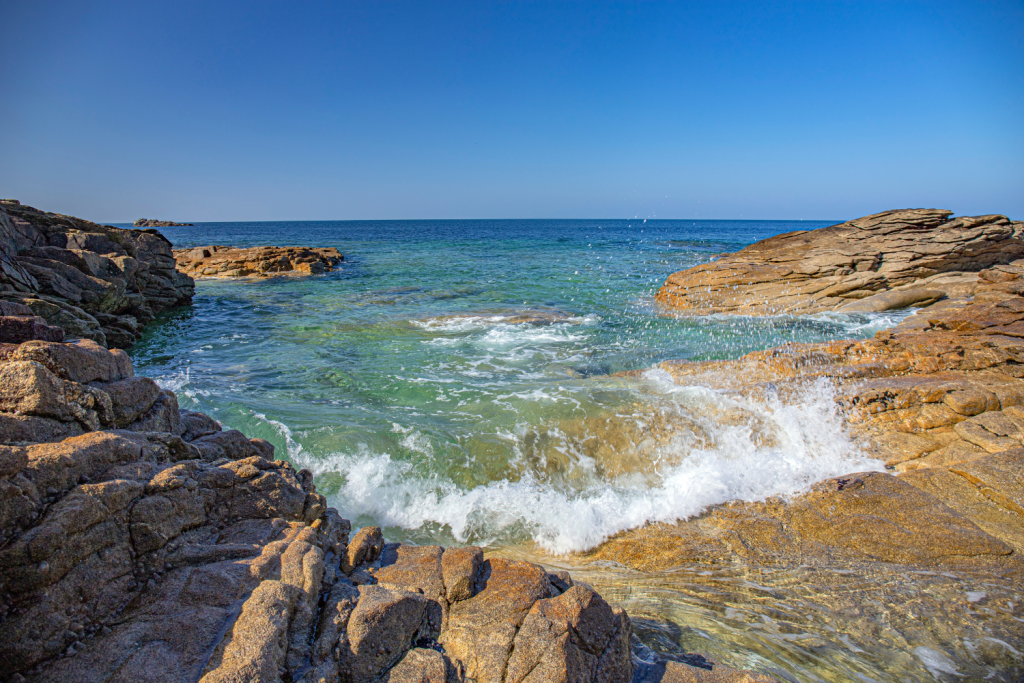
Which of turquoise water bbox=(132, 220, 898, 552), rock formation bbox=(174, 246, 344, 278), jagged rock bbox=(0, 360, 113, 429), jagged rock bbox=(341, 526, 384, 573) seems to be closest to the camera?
jagged rock bbox=(0, 360, 113, 429)

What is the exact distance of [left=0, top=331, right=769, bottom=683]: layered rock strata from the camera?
227 cm

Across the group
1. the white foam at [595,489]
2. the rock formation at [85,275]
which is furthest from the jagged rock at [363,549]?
the rock formation at [85,275]

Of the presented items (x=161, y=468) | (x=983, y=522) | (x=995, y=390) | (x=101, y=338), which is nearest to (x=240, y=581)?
(x=161, y=468)

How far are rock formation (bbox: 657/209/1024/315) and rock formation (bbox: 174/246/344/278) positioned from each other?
22174mm

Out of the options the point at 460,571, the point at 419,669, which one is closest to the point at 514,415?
the point at 460,571

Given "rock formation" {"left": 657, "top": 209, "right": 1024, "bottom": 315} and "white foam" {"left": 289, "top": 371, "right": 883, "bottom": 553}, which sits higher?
"rock formation" {"left": 657, "top": 209, "right": 1024, "bottom": 315}

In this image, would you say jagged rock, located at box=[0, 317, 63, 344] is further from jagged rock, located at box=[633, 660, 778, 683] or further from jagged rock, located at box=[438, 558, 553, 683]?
jagged rock, located at box=[633, 660, 778, 683]

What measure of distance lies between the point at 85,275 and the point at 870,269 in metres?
23.7

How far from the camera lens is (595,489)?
5.91 metres

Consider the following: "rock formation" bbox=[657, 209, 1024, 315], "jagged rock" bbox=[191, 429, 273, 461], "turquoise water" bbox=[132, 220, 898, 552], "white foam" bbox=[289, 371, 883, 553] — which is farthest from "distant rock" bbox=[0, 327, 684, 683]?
"rock formation" bbox=[657, 209, 1024, 315]

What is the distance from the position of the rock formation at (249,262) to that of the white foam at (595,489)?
24.3 metres

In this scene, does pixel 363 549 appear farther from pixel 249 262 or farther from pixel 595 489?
pixel 249 262

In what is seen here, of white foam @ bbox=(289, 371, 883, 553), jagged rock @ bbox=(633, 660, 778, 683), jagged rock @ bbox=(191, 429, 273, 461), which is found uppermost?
jagged rock @ bbox=(191, 429, 273, 461)

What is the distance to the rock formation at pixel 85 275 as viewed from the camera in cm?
832
